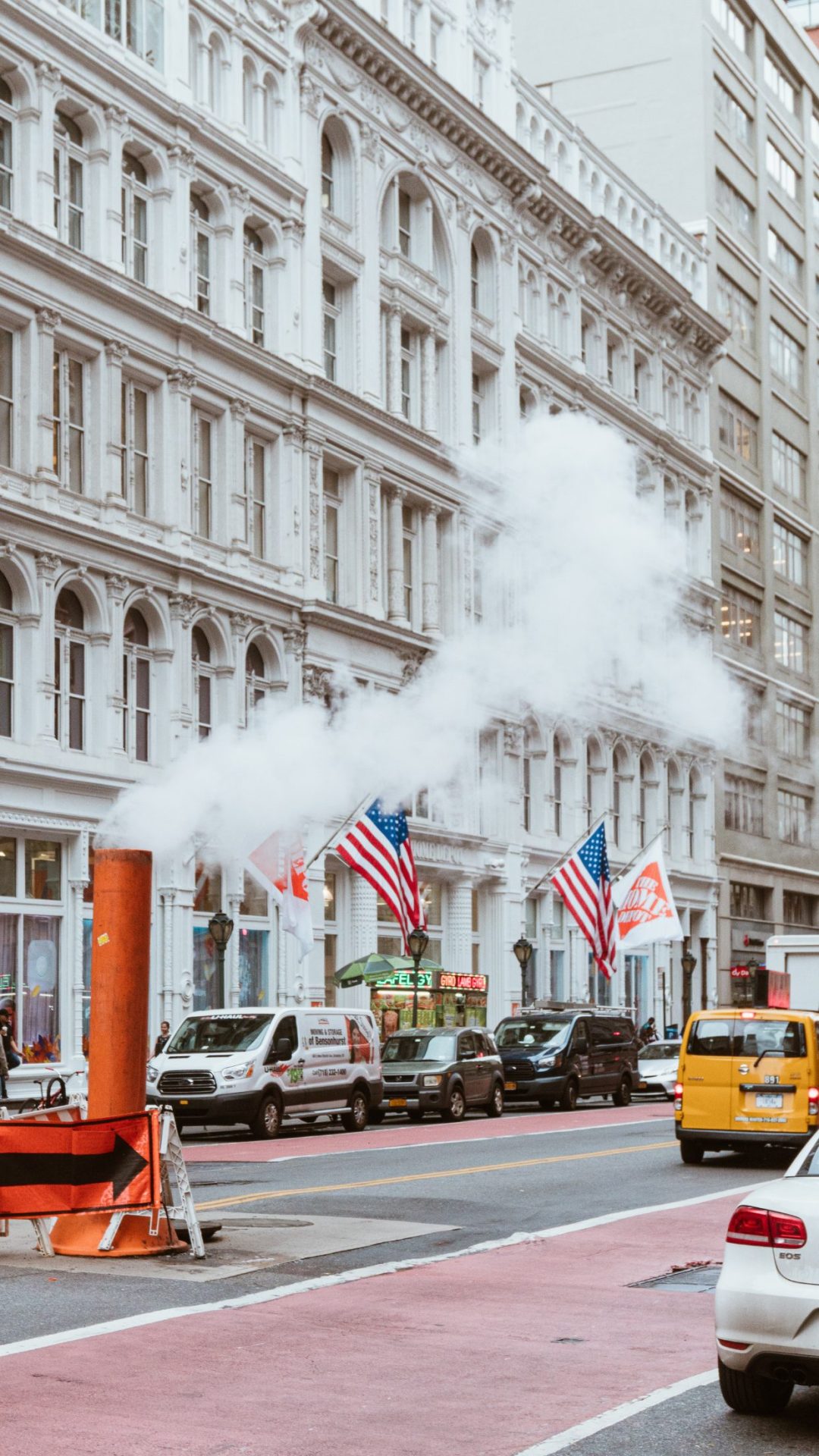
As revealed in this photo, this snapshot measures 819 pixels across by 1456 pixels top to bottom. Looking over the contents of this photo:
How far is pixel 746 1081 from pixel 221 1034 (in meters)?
9.39

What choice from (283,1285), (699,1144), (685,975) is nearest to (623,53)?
(685,975)

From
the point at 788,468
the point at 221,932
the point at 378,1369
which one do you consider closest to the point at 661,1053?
the point at 221,932

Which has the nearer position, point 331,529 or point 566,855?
point 331,529

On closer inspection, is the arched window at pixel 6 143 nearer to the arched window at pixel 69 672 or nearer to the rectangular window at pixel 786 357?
the arched window at pixel 69 672

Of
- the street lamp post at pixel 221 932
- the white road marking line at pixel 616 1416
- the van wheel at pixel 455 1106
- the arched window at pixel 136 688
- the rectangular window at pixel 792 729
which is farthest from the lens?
the rectangular window at pixel 792 729

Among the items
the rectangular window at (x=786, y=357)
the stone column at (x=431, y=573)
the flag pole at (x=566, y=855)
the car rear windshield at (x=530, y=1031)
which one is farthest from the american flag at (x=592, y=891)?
the rectangular window at (x=786, y=357)

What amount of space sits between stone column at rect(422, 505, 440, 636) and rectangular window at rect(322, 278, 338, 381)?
4.81 meters

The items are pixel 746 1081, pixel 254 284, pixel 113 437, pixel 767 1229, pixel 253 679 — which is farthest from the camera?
pixel 254 284

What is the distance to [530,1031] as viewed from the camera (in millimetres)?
37094

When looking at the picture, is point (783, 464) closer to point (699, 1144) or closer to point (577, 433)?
point (577, 433)

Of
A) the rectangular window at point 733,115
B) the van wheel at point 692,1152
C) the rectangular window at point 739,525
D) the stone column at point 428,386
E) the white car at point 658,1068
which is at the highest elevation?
the rectangular window at point 733,115

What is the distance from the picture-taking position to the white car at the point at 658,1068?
43.1 m

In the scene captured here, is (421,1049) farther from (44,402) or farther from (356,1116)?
(44,402)

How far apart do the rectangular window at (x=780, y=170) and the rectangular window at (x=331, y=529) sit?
139ft
